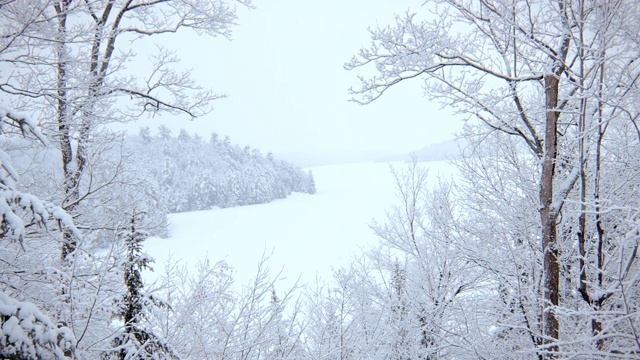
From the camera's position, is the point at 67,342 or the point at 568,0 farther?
the point at 568,0

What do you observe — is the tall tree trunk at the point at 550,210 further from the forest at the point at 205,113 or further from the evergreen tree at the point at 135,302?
the evergreen tree at the point at 135,302

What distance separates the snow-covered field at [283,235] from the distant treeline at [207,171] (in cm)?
196

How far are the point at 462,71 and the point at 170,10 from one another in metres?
4.65

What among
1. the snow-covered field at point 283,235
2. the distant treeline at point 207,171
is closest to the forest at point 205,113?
the snow-covered field at point 283,235

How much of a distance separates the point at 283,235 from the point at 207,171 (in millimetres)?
13791

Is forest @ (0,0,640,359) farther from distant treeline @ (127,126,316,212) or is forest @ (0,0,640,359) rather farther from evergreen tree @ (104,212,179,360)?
distant treeline @ (127,126,316,212)

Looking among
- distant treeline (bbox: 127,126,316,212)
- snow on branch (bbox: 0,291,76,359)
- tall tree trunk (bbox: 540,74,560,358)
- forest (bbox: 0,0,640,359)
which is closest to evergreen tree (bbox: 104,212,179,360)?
forest (bbox: 0,0,640,359)

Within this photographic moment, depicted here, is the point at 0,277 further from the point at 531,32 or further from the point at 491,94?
the point at 531,32

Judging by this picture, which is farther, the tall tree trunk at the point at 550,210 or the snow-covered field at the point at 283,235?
the snow-covered field at the point at 283,235

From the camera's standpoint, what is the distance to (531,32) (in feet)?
11.8

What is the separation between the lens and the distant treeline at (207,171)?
39625 millimetres

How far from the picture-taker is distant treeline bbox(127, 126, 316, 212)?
3962 cm

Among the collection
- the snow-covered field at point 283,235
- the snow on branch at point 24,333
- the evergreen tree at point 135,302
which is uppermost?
the snow on branch at point 24,333

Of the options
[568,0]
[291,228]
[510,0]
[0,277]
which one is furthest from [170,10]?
[291,228]
